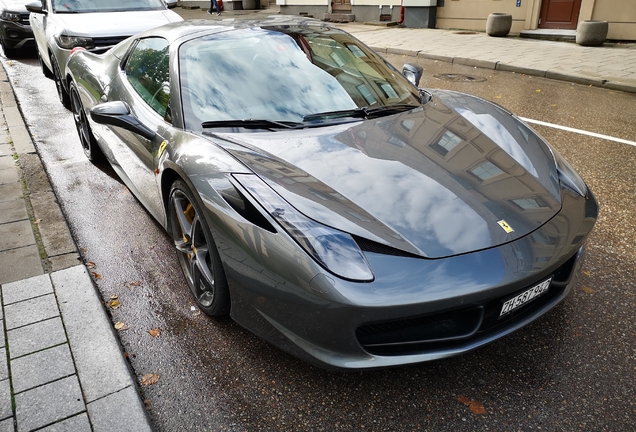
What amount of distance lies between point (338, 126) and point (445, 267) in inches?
45.5

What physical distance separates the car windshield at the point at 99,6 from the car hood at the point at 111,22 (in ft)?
0.88

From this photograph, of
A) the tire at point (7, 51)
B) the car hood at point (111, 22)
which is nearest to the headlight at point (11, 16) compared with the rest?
the tire at point (7, 51)

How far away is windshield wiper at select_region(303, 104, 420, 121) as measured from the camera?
111 inches

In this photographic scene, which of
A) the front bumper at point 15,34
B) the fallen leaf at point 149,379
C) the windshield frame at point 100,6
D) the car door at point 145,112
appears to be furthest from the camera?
the front bumper at point 15,34

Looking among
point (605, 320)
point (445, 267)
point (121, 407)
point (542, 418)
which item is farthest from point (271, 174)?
point (605, 320)

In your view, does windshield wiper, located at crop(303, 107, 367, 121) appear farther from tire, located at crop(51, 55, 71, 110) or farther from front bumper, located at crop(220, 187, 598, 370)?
tire, located at crop(51, 55, 71, 110)

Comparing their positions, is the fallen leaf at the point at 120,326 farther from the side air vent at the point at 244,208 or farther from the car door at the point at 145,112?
the side air vent at the point at 244,208

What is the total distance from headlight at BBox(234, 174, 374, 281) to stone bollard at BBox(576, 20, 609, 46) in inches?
440

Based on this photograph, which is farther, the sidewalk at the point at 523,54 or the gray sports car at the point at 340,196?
the sidewalk at the point at 523,54

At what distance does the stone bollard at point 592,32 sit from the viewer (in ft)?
34.8

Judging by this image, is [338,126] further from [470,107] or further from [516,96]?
[516,96]

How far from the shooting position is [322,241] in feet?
6.41

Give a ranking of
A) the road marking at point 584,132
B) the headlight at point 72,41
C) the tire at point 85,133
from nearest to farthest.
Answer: the tire at point 85,133 → the road marking at point 584,132 → the headlight at point 72,41

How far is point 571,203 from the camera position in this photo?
2.39 metres
